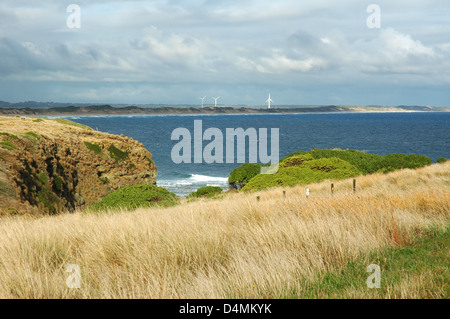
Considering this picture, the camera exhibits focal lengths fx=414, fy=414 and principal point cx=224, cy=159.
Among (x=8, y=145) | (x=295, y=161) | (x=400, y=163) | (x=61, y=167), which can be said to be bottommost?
(x=61, y=167)

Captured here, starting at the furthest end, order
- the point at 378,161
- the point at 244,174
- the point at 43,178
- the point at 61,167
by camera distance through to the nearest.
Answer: the point at 244,174 < the point at 378,161 < the point at 61,167 < the point at 43,178

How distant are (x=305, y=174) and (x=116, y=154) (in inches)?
659

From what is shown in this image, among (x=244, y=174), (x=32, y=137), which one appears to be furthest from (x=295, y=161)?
(x=32, y=137)

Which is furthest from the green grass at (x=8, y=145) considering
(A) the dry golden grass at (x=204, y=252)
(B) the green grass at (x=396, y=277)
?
(B) the green grass at (x=396, y=277)

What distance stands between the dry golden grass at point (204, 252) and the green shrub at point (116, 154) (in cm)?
2582

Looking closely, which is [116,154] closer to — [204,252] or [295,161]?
[295,161]

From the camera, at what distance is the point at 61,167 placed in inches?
1088

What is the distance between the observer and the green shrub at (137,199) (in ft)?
55.0

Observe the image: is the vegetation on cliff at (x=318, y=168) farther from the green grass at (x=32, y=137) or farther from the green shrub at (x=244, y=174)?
the green grass at (x=32, y=137)

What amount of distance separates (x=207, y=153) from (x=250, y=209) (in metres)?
70.6

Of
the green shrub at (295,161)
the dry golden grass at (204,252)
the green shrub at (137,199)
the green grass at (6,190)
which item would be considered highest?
the dry golden grass at (204,252)

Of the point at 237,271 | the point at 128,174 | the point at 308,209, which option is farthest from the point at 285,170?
the point at 237,271

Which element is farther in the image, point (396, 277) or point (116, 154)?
point (116, 154)
